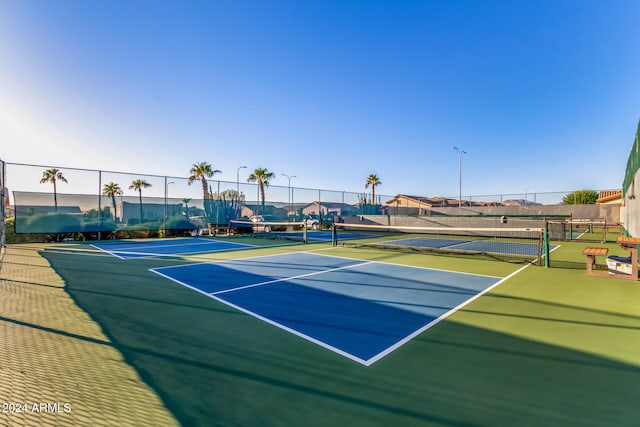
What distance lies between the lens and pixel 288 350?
3.16m

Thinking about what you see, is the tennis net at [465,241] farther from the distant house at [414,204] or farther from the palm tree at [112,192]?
the distant house at [414,204]

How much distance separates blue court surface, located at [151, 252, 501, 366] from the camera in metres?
3.61

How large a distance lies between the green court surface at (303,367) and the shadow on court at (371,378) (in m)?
0.01

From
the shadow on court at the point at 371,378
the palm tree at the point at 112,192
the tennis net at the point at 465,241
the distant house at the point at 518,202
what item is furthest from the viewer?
the distant house at the point at 518,202

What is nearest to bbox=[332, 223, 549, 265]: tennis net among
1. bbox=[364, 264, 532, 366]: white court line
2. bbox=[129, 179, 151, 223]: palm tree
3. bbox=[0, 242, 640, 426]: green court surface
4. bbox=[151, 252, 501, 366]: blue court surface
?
bbox=[151, 252, 501, 366]: blue court surface

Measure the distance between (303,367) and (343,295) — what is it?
258 cm

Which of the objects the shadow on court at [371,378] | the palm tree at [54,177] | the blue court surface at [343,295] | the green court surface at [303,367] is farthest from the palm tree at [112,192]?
the shadow on court at [371,378]

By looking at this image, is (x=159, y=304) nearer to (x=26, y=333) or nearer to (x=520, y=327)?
(x=26, y=333)

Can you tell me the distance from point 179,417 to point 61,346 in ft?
7.02

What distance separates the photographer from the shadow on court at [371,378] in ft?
7.07

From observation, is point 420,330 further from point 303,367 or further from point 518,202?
point 518,202

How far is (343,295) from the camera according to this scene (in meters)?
5.33

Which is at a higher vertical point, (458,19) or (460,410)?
(458,19)

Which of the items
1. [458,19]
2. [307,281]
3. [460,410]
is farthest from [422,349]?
[458,19]
